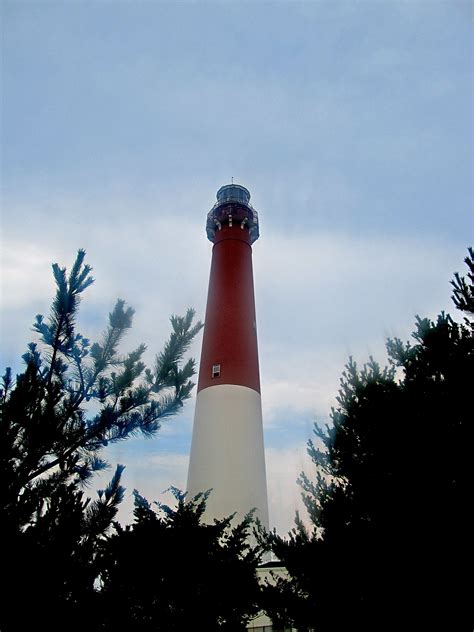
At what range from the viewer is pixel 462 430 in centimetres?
767

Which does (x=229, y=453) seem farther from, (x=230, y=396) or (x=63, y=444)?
(x=63, y=444)

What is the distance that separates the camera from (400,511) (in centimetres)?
759

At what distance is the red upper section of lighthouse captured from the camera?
684 inches

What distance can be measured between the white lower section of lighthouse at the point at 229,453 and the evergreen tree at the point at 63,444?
30.9 feet

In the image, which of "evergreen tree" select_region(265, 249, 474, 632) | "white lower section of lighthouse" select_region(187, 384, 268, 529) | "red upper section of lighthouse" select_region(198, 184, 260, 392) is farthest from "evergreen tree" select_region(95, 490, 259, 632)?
"red upper section of lighthouse" select_region(198, 184, 260, 392)

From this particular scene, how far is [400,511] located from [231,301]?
491 inches

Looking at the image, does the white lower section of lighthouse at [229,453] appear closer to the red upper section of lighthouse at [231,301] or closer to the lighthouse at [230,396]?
the lighthouse at [230,396]

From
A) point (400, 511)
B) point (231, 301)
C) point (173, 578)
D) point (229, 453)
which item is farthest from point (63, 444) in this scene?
point (231, 301)

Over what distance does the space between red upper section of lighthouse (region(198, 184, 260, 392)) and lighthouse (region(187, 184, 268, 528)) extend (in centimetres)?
4

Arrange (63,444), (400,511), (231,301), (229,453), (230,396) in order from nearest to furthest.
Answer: (63,444) < (400,511) < (229,453) < (230,396) < (231,301)

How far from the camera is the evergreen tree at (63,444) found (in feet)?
12.6

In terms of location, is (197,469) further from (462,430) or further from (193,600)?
(462,430)

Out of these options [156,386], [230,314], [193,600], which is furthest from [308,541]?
[230,314]

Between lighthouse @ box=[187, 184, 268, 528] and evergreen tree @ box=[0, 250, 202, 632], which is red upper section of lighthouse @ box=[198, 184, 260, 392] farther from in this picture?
evergreen tree @ box=[0, 250, 202, 632]
